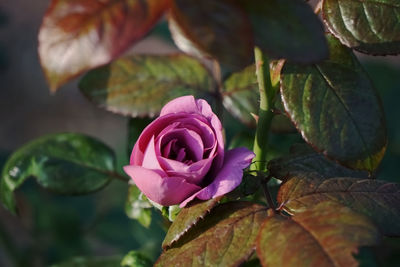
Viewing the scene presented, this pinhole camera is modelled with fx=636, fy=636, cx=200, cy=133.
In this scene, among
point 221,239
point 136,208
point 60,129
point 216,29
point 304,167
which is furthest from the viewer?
point 60,129

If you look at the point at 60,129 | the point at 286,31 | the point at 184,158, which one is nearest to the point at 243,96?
the point at 184,158

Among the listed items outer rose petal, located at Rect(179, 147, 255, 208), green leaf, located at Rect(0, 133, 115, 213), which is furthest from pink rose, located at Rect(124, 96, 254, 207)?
green leaf, located at Rect(0, 133, 115, 213)

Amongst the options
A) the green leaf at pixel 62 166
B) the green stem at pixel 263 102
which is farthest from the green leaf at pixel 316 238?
the green leaf at pixel 62 166

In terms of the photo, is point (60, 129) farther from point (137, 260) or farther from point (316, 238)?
point (316, 238)

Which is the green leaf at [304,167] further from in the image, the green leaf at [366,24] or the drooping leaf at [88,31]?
the drooping leaf at [88,31]

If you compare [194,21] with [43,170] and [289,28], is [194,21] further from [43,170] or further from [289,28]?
[43,170]

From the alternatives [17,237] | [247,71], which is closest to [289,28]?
[247,71]

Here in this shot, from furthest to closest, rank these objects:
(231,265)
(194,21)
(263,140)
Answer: (263,140) → (231,265) → (194,21)
